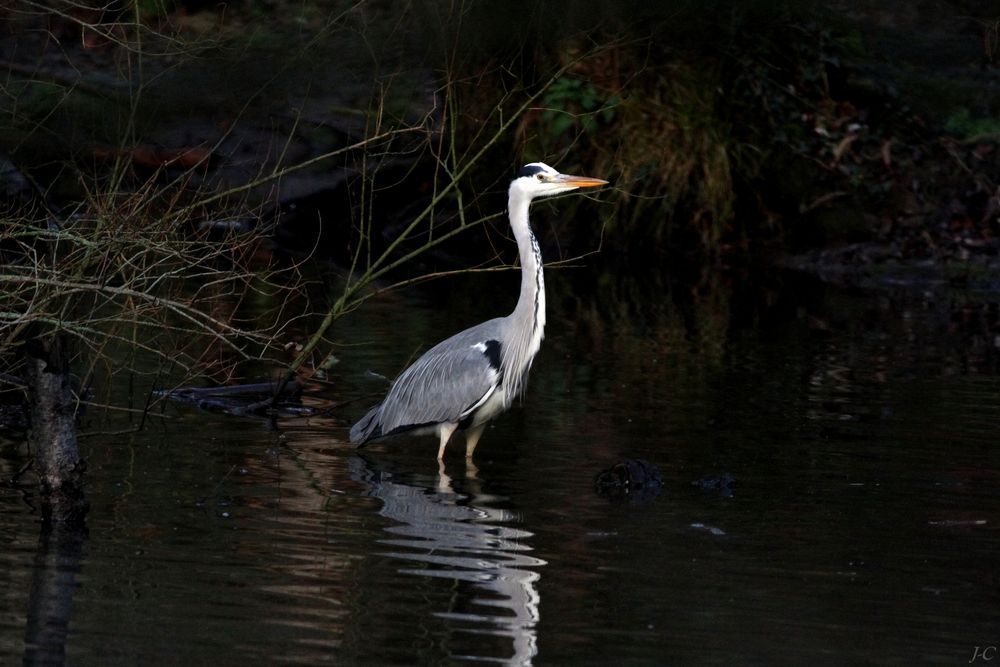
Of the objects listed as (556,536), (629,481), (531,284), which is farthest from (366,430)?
(556,536)

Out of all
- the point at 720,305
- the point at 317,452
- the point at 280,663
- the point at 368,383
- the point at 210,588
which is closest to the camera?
the point at 280,663

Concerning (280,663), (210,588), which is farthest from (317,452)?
(280,663)

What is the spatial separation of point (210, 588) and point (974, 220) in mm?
15228

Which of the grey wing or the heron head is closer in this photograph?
the grey wing

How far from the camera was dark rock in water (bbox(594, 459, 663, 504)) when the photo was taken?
7.89 meters

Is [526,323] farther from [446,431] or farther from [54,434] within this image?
[54,434]

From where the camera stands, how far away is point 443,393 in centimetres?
899

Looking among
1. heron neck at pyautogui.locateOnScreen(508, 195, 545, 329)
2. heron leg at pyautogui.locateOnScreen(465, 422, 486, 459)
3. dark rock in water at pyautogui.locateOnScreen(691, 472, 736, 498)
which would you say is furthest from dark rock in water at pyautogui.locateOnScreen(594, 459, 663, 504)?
heron neck at pyautogui.locateOnScreen(508, 195, 545, 329)

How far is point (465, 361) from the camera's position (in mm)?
9125

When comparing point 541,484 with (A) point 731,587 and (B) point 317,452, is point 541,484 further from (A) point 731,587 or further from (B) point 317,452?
(A) point 731,587

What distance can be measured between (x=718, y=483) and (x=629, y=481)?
0.45 meters

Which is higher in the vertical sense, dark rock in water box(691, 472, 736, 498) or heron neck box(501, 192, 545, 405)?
heron neck box(501, 192, 545, 405)

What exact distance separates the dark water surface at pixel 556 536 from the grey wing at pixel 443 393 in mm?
222

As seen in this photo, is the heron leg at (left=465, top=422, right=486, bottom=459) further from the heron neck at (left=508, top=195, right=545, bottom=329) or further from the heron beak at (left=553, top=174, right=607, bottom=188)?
the heron beak at (left=553, top=174, right=607, bottom=188)
